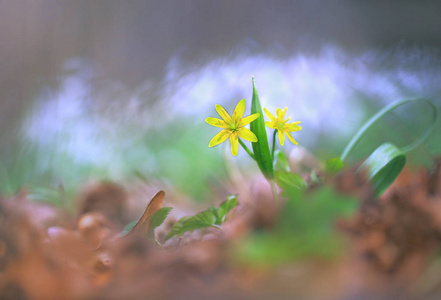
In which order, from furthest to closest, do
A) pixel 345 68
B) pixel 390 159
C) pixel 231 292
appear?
pixel 345 68, pixel 390 159, pixel 231 292

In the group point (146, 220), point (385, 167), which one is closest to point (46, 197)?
point (146, 220)

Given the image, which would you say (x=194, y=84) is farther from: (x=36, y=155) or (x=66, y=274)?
(x=66, y=274)

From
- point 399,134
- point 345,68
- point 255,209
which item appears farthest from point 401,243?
point 345,68

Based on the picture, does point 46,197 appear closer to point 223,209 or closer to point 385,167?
point 223,209

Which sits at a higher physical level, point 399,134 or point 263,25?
point 263,25

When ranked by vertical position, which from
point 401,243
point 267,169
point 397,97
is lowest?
point 401,243

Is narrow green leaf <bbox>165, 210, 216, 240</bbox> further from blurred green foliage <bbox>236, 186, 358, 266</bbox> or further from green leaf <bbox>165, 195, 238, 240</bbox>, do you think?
blurred green foliage <bbox>236, 186, 358, 266</bbox>
